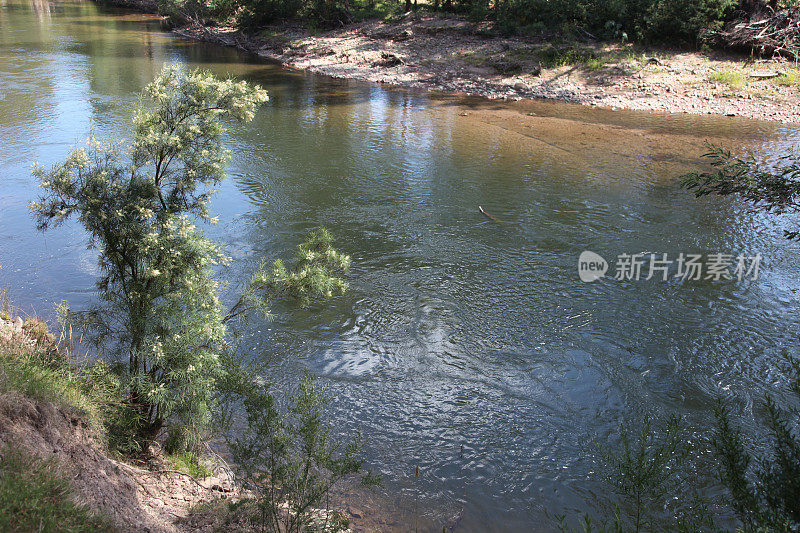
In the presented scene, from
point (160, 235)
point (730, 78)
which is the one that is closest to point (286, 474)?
point (160, 235)

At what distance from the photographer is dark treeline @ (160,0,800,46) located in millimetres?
25562

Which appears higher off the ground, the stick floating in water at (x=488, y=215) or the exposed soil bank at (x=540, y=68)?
the exposed soil bank at (x=540, y=68)

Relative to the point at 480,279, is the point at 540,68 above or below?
above

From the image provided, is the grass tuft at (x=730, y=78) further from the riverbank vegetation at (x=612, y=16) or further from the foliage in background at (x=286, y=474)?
the foliage in background at (x=286, y=474)

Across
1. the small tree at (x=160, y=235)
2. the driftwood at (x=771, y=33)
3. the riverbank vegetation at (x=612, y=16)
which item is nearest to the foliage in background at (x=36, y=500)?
the small tree at (x=160, y=235)

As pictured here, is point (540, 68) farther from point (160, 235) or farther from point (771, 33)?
point (160, 235)

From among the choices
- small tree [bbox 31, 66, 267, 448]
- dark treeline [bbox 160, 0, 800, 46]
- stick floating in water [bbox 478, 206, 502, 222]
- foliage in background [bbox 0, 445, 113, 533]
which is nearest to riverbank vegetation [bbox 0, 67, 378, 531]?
small tree [bbox 31, 66, 267, 448]

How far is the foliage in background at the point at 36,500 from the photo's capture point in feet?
12.3

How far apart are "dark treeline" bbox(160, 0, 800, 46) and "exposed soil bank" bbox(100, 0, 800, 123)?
96 centimetres

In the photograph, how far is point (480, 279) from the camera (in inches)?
452

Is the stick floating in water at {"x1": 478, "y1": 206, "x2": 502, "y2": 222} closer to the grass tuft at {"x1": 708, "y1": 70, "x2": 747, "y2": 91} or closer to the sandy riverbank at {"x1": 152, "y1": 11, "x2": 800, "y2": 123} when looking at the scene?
the sandy riverbank at {"x1": 152, "y1": 11, "x2": 800, "y2": 123}

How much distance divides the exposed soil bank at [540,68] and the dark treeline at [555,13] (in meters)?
Result: 0.96

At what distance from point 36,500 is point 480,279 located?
343 inches

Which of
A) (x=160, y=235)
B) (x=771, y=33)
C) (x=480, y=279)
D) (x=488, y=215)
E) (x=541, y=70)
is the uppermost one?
(x=771, y=33)
